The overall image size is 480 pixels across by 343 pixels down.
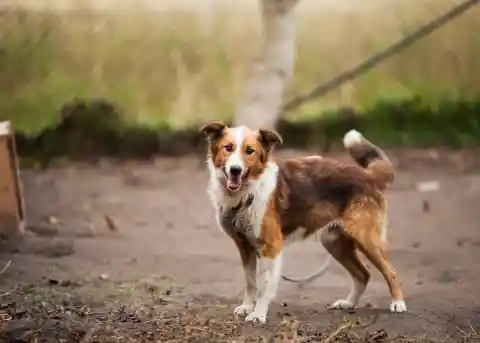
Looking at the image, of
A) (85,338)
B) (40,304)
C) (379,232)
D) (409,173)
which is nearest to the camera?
(85,338)

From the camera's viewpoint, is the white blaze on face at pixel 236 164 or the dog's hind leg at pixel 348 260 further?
the dog's hind leg at pixel 348 260

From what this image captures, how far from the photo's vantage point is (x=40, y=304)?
228cm

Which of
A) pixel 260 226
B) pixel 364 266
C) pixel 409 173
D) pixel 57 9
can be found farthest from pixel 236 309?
pixel 57 9

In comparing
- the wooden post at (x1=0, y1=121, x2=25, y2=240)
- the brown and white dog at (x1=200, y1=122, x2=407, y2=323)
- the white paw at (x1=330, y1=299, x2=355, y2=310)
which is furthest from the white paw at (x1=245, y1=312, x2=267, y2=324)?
the wooden post at (x1=0, y1=121, x2=25, y2=240)

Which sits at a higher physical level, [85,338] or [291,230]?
[291,230]

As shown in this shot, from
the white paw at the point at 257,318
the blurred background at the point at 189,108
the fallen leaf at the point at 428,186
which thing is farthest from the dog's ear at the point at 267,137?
→ the fallen leaf at the point at 428,186

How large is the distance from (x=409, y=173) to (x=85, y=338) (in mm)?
2205

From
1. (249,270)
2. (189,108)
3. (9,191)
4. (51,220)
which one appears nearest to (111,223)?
(51,220)

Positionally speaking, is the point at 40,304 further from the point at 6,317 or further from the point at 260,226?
the point at 260,226

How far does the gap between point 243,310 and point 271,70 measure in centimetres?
158

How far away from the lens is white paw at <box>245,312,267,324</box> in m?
2.24

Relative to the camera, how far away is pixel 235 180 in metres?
2.17

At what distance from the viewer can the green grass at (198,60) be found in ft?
12.5

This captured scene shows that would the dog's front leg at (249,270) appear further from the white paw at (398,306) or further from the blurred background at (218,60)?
the blurred background at (218,60)
